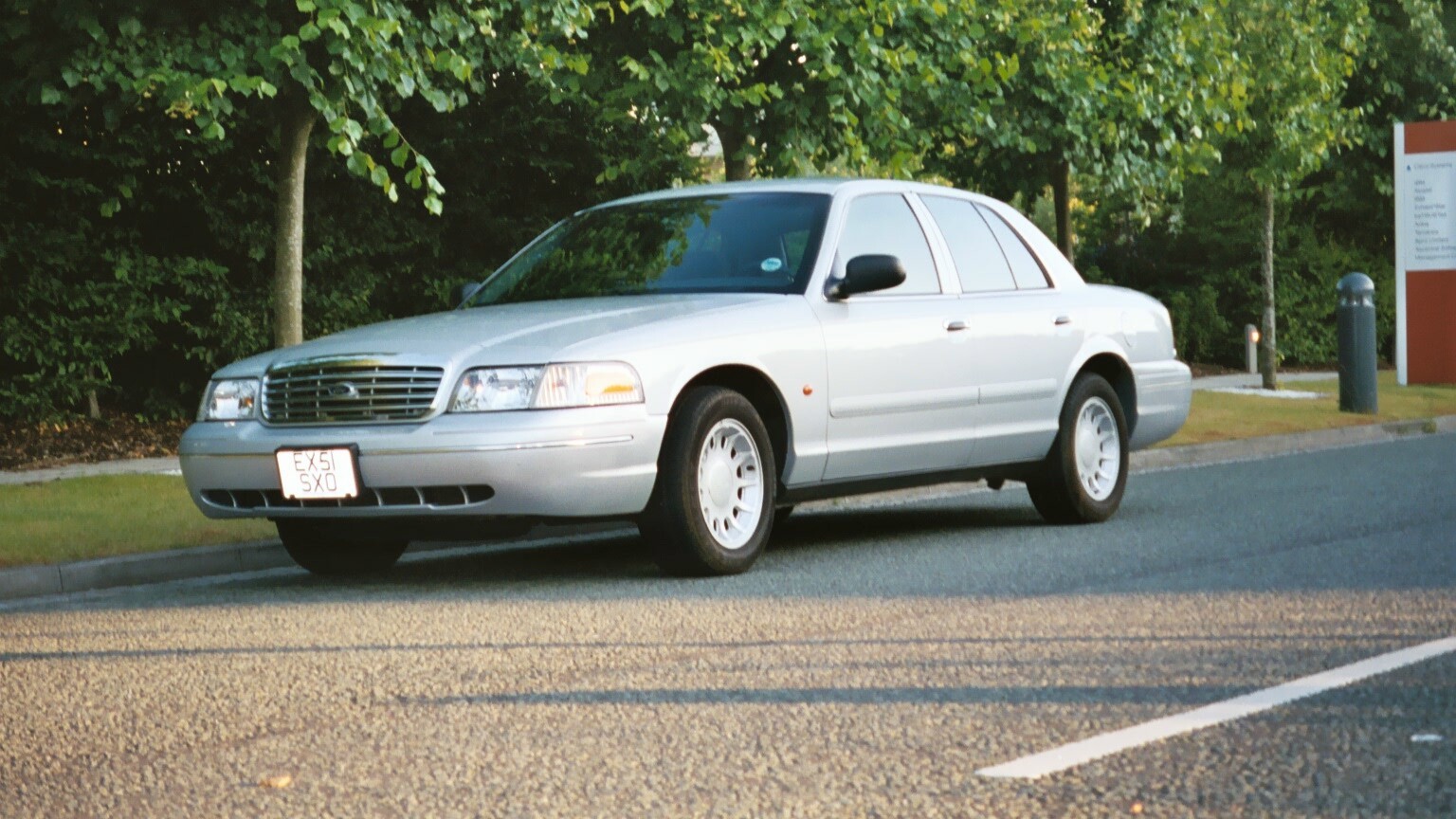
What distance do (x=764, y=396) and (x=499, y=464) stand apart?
4.87 feet

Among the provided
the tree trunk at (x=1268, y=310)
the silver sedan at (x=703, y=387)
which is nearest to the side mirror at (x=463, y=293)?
the silver sedan at (x=703, y=387)

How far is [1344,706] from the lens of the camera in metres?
5.40

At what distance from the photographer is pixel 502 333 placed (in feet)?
27.1

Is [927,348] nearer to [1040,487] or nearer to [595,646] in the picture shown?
[1040,487]

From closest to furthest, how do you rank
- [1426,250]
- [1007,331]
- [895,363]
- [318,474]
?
[318,474] → [895,363] → [1007,331] → [1426,250]

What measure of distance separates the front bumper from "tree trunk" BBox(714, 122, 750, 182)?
27.9 ft

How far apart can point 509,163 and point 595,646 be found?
12417 mm

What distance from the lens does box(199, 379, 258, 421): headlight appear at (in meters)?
8.45

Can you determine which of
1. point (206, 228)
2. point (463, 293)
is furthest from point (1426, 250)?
point (463, 293)

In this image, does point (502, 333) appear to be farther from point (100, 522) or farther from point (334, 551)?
point (100, 522)

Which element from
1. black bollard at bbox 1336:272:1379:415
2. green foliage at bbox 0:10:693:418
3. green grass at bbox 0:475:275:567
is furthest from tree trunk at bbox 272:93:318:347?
black bollard at bbox 1336:272:1379:415

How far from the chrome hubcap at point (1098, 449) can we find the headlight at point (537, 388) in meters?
3.35

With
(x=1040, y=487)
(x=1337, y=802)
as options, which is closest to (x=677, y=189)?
(x=1040, y=487)

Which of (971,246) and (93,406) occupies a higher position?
(971,246)
